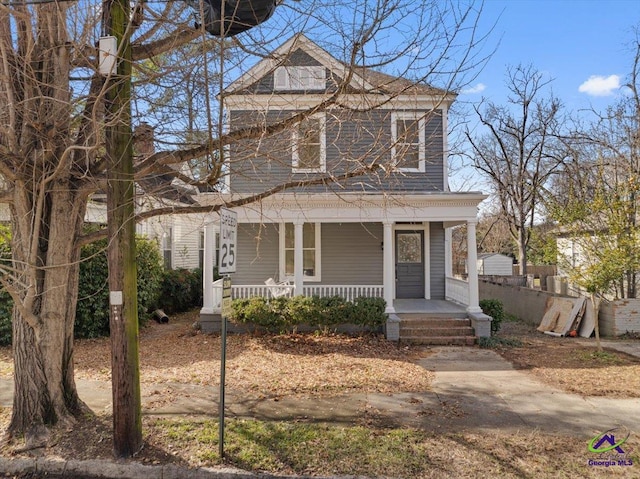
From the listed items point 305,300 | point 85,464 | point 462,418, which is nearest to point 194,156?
point 85,464

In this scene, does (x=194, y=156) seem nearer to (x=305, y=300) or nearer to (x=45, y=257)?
(x=45, y=257)

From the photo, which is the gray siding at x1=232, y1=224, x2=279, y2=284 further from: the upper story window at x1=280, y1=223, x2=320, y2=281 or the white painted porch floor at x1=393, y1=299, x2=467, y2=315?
the white painted porch floor at x1=393, y1=299, x2=467, y2=315

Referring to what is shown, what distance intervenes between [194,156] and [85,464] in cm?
332

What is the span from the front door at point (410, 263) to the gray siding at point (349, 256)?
2.49 ft

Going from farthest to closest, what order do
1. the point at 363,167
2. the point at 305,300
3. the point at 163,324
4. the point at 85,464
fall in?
the point at 163,324 → the point at 305,300 → the point at 363,167 → the point at 85,464

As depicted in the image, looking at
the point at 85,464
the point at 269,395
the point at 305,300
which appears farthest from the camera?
the point at 305,300

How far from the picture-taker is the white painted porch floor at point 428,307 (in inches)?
430

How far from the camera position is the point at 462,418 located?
5.31 m

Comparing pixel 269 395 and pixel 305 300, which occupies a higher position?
pixel 305 300

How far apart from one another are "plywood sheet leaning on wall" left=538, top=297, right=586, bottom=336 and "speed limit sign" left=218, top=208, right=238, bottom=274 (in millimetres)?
10193

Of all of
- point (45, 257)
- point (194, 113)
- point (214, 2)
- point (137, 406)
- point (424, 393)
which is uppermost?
point (214, 2)

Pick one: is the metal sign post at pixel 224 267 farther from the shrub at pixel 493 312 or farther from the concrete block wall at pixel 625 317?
the concrete block wall at pixel 625 317

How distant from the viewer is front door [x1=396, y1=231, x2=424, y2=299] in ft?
44.2

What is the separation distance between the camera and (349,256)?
1320 centimetres
